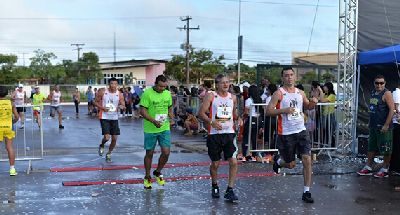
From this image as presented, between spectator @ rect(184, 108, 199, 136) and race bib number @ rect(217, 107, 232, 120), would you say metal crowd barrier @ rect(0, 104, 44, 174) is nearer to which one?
race bib number @ rect(217, 107, 232, 120)

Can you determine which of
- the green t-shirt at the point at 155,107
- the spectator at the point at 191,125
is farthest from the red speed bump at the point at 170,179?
the spectator at the point at 191,125

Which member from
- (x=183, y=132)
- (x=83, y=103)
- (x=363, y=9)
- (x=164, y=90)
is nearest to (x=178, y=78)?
(x=83, y=103)

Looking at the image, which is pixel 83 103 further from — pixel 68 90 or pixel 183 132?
pixel 183 132

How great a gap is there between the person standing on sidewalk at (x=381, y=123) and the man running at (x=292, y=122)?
2.26 meters

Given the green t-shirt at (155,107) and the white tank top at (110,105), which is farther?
the white tank top at (110,105)

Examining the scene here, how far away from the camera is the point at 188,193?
7.90 metres

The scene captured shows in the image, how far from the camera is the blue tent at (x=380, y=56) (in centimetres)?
1084

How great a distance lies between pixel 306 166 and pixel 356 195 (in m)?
1.13

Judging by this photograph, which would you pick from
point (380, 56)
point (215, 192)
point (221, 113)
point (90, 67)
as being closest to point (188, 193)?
point (215, 192)

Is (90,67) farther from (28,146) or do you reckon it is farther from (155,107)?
(155,107)

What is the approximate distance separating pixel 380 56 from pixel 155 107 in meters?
5.65

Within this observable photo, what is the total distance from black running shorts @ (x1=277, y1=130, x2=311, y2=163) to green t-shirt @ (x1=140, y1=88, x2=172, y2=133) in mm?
1860

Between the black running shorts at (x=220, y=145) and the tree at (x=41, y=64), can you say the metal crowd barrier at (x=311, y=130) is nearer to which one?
the black running shorts at (x=220, y=145)

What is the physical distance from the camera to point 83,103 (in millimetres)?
51594
